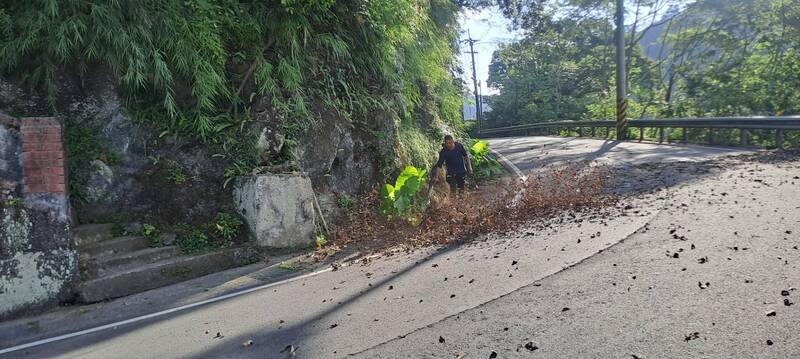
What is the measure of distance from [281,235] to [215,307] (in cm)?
231

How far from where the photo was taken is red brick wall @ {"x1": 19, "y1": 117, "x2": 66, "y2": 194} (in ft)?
18.9

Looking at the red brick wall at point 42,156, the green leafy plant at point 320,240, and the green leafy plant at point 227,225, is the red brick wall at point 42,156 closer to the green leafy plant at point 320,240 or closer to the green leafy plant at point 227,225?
the green leafy plant at point 227,225

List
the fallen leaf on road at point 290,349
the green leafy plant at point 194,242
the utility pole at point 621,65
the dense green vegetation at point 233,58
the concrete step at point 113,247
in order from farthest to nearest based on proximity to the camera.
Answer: the utility pole at point 621,65 < the green leafy plant at point 194,242 < the dense green vegetation at point 233,58 < the concrete step at point 113,247 < the fallen leaf on road at point 290,349

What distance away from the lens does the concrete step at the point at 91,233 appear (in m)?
6.46

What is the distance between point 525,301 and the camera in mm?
4418

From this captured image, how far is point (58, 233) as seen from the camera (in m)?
5.84

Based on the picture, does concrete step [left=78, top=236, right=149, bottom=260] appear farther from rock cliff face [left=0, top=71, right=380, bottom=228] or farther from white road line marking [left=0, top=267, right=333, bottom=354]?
white road line marking [left=0, top=267, right=333, bottom=354]

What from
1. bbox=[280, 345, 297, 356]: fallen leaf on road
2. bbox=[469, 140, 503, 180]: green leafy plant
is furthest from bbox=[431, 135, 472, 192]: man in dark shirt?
bbox=[280, 345, 297, 356]: fallen leaf on road

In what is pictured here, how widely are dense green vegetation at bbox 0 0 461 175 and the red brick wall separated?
4.43 ft

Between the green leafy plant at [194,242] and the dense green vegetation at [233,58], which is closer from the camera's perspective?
the dense green vegetation at [233,58]

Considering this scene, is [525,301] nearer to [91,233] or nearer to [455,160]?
[91,233]

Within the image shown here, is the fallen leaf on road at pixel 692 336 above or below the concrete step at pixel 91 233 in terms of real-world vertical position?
below

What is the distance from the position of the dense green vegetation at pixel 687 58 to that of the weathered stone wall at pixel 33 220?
78.3 feet

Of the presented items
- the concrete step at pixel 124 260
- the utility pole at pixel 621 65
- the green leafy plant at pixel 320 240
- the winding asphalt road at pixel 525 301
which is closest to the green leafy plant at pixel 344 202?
the green leafy plant at pixel 320 240
